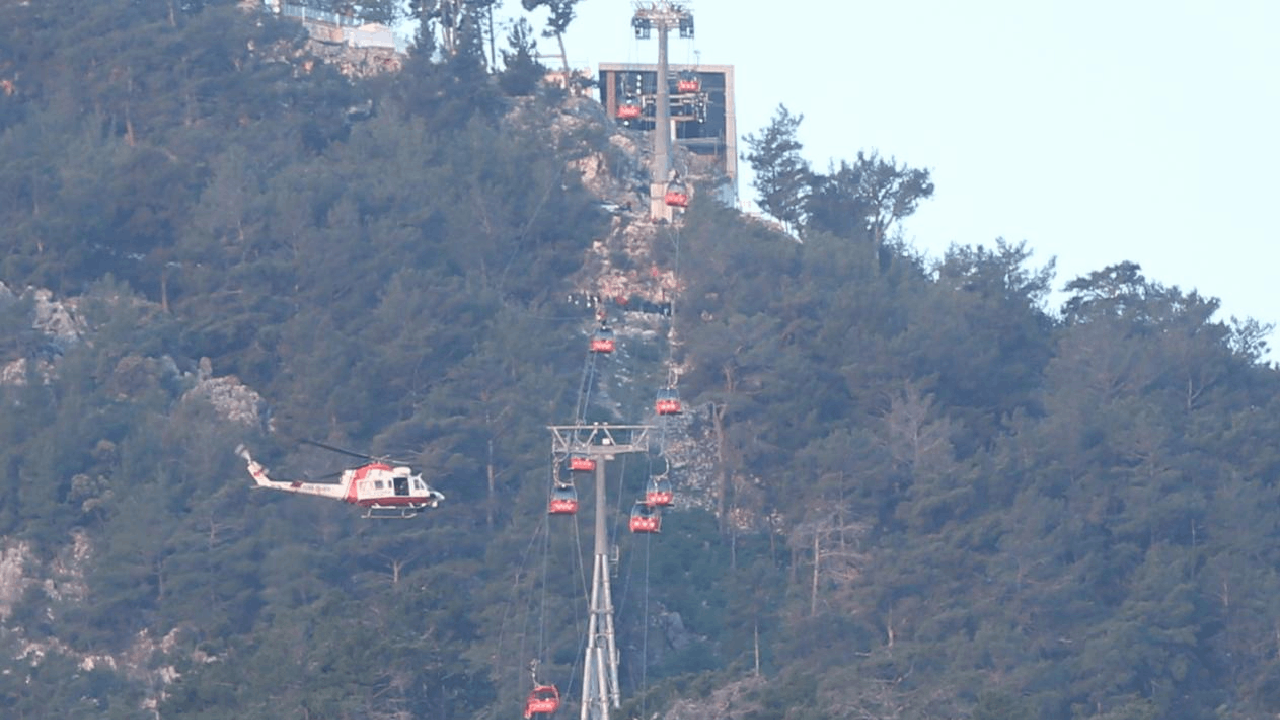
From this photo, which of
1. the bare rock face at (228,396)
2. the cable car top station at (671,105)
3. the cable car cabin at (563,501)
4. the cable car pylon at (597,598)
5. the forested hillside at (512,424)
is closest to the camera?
the cable car pylon at (597,598)

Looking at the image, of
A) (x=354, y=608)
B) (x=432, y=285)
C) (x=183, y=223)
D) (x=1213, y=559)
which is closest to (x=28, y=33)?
(x=183, y=223)

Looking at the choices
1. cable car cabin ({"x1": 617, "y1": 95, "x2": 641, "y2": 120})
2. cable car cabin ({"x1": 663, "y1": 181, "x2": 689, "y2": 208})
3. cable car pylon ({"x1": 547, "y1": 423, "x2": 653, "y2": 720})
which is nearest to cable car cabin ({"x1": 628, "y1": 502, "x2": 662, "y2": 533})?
cable car pylon ({"x1": 547, "y1": 423, "x2": 653, "y2": 720})

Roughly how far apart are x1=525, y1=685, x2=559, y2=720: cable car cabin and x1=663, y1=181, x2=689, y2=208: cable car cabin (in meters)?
21.9

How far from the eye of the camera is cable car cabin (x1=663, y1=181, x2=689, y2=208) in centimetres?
8262

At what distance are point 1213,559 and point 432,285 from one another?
72.4 ft

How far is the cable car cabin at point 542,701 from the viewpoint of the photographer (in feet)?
208

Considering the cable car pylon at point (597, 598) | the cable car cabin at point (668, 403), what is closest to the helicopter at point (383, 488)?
the cable car pylon at point (597, 598)

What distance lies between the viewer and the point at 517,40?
3797 inches

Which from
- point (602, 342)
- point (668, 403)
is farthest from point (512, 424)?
point (668, 403)

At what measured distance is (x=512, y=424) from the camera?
77562 mm

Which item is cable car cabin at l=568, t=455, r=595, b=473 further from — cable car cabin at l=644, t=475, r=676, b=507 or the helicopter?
the helicopter

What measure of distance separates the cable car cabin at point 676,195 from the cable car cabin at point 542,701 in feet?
71.9

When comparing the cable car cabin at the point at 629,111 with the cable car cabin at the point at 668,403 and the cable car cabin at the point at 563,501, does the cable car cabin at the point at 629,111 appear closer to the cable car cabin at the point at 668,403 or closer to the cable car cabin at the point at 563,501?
the cable car cabin at the point at 668,403

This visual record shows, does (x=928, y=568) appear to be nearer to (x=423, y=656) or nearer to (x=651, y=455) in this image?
(x=651, y=455)
